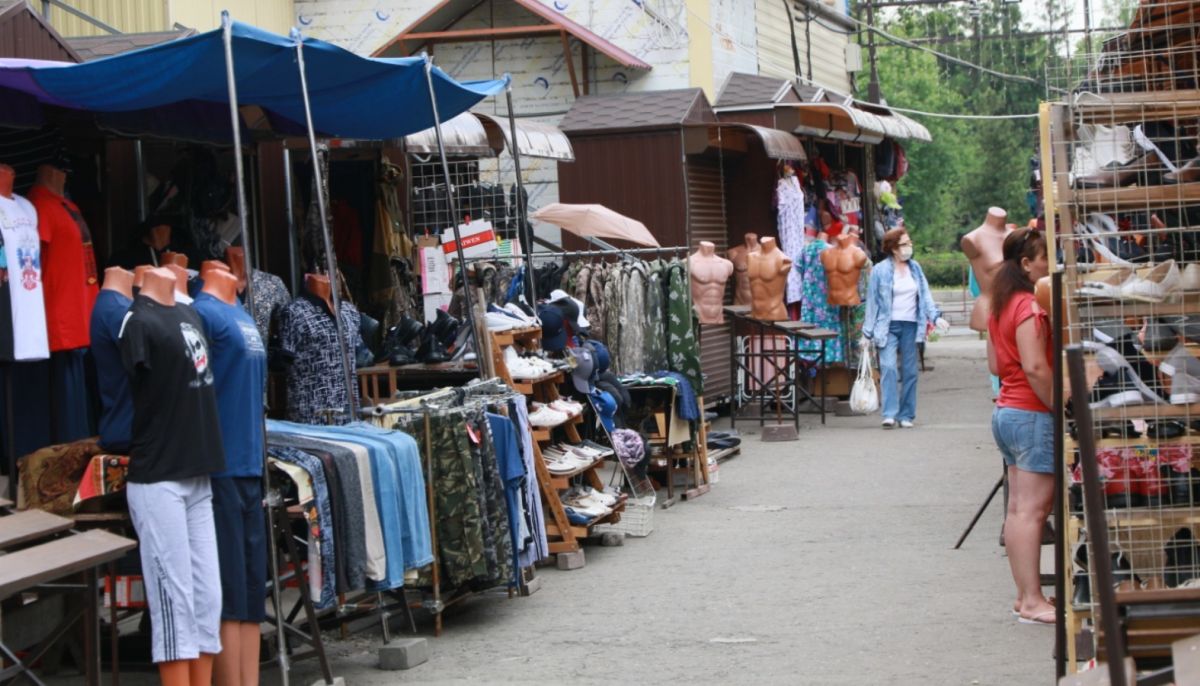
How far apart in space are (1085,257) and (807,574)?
410 centimetres

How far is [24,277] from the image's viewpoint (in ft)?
25.8

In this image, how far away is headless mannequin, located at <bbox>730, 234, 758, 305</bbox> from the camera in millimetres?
18234

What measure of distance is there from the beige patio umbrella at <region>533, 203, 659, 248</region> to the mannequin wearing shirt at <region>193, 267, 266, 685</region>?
7650 millimetres

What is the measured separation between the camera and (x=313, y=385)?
9680mm

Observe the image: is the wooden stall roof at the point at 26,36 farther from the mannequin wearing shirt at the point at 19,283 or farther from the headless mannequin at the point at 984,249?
the headless mannequin at the point at 984,249

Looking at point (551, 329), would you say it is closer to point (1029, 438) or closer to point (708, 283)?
point (1029, 438)

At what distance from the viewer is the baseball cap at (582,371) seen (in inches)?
435

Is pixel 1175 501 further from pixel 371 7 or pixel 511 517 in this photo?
pixel 371 7

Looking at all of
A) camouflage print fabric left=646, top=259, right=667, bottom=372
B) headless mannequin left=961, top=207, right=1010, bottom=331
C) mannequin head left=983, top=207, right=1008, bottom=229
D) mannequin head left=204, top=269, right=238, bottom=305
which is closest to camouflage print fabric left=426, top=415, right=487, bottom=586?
mannequin head left=204, top=269, right=238, bottom=305

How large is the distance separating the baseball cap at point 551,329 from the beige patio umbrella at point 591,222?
3033mm

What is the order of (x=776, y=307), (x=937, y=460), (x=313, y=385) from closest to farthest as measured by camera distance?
(x=313, y=385) → (x=937, y=460) → (x=776, y=307)

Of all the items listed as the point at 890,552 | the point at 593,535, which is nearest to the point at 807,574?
the point at 890,552

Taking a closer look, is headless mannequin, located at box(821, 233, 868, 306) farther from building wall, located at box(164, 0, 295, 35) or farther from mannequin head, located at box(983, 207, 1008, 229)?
building wall, located at box(164, 0, 295, 35)

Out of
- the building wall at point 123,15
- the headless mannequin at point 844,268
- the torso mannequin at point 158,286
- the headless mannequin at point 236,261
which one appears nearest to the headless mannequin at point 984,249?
the headless mannequin at point 236,261
